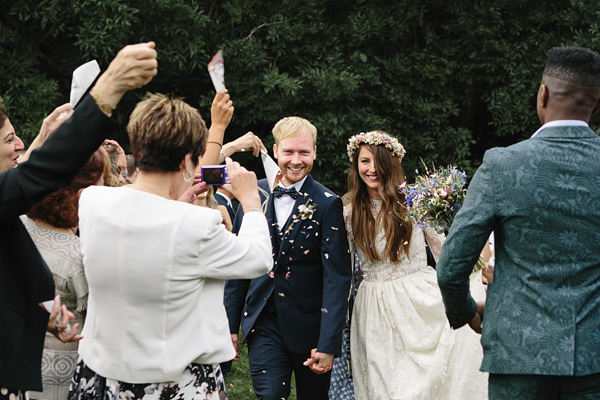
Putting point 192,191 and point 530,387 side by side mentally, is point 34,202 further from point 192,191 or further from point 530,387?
point 530,387

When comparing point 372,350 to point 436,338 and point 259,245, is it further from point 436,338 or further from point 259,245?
point 259,245

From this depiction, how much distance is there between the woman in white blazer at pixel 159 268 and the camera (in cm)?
263

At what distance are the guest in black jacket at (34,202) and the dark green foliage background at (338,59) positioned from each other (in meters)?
7.39

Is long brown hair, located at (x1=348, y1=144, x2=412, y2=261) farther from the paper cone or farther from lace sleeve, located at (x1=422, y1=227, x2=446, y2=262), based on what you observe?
the paper cone

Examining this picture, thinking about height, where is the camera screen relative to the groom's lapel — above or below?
above

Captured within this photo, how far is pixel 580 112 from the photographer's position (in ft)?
9.18

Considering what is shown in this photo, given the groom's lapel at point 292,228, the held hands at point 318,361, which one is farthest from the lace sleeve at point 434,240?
the held hands at point 318,361

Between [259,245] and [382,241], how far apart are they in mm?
2415

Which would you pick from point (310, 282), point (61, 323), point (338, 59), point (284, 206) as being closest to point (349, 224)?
point (284, 206)

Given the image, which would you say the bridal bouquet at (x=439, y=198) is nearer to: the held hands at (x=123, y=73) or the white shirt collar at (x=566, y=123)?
the white shirt collar at (x=566, y=123)

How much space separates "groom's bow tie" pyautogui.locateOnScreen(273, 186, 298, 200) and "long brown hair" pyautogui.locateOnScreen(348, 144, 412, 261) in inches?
23.8

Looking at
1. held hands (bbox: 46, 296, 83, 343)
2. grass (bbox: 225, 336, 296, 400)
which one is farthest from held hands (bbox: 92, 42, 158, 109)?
grass (bbox: 225, 336, 296, 400)

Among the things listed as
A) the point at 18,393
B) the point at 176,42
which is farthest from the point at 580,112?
the point at 176,42

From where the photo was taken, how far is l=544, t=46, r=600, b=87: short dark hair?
279 centimetres
